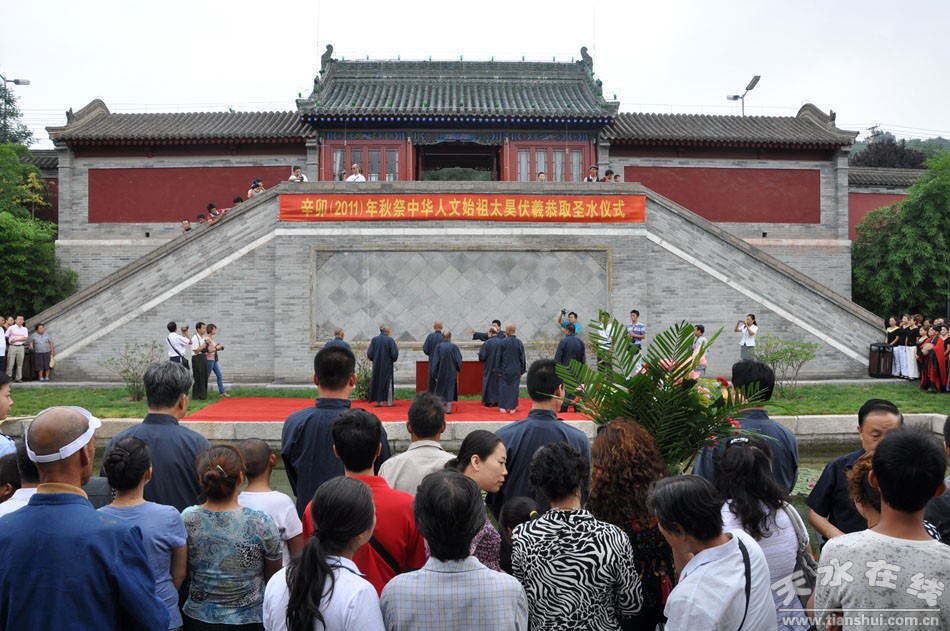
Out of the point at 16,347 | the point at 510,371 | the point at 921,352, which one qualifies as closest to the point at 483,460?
the point at 510,371

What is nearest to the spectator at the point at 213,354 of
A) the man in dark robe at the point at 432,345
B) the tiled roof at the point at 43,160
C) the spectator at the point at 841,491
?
the man in dark robe at the point at 432,345

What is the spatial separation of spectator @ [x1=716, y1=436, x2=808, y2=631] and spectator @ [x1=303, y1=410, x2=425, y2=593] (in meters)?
1.31

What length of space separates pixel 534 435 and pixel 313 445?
1271mm

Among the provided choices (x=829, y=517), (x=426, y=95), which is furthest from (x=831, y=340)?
(x=829, y=517)

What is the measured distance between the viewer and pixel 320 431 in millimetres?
4188

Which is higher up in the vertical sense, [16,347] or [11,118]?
[11,118]

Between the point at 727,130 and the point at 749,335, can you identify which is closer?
the point at 749,335

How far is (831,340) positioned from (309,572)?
53.6 ft

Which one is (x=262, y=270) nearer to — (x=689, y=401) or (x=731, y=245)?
(x=731, y=245)

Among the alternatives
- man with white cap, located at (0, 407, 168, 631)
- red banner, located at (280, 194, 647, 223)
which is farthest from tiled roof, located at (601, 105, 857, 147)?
man with white cap, located at (0, 407, 168, 631)

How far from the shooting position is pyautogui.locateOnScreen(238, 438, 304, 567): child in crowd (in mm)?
3389

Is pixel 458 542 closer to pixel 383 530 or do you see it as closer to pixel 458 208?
pixel 383 530

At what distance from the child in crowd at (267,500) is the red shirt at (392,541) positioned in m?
0.50

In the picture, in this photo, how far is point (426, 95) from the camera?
21094 mm
